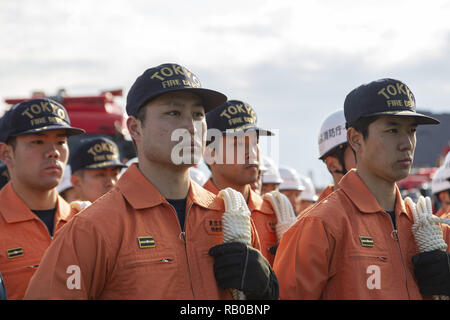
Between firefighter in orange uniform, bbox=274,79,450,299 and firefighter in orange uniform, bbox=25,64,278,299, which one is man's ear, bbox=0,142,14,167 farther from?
firefighter in orange uniform, bbox=274,79,450,299

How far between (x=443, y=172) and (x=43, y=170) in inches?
203

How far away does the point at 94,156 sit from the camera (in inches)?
238

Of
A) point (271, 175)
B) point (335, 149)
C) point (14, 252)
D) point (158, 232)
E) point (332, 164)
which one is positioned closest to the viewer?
point (158, 232)

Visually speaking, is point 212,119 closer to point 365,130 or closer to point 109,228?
point 365,130

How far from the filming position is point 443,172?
7.36 m

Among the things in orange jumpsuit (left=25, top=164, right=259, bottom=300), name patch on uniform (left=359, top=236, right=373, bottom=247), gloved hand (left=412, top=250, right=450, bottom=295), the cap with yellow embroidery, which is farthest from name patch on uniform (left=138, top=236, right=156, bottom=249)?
the cap with yellow embroidery

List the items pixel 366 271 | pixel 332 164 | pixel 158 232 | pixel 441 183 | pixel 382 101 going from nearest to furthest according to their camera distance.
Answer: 1. pixel 158 232
2. pixel 366 271
3. pixel 382 101
4. pixel 332 164
5. pixel 441 183

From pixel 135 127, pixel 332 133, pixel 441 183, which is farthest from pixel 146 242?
pixel 441 183

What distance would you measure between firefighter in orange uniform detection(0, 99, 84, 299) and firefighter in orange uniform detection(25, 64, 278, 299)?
4.06ft

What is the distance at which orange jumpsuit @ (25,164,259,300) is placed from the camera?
8.84ft

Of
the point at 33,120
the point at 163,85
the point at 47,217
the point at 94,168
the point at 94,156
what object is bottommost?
the point at 47,217

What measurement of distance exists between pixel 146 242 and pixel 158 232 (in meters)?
0.09

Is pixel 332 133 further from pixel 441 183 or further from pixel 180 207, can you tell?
pixel 441 183

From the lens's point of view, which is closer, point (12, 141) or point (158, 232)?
point (158, 232)
